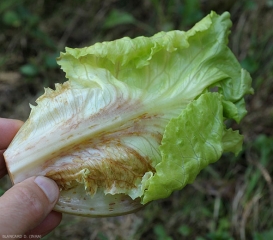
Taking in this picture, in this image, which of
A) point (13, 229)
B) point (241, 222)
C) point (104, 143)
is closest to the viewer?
point (13, 229)

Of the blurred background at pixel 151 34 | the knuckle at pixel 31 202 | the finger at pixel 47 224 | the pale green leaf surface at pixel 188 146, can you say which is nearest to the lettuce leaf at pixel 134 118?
the pale green leaf surface at pixel 188 146

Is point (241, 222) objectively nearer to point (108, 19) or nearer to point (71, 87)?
point (71, 87)

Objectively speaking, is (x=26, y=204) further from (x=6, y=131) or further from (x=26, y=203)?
(x=6, y=131)

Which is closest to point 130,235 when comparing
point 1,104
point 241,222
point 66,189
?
point 241,222

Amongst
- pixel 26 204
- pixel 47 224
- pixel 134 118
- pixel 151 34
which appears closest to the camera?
pixel 26 204

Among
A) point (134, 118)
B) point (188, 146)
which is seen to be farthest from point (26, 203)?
point (188, 146)

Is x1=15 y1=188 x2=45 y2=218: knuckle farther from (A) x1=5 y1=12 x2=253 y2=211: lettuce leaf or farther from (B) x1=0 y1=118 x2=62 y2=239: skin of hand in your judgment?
(A) x1=5 y1=12 x2=253 y2=211: lettuce leaf

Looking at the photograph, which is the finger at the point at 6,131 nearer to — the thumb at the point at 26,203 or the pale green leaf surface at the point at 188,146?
the thumb at the point at 26,203
